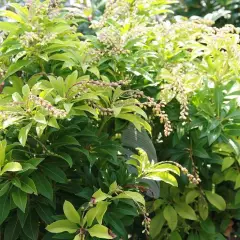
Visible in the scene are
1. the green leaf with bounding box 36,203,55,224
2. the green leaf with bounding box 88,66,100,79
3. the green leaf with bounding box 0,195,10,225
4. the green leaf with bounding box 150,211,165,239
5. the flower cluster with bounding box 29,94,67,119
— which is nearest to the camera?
the flower cluster with bounding box 29,94,67,119

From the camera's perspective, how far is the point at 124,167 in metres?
2.03

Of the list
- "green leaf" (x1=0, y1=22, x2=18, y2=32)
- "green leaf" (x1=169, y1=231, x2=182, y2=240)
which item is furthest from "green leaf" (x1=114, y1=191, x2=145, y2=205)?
"green leaf" (x1=0, y1=22, x2=18, y2=32)

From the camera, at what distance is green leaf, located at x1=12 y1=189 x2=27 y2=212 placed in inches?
67.7

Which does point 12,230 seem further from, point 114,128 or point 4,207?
point 114,128

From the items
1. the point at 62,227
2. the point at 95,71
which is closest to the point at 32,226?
the point at 62,227

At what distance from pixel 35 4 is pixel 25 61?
22cm

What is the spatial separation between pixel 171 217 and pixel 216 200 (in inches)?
8.9

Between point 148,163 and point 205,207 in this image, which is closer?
point 148,163

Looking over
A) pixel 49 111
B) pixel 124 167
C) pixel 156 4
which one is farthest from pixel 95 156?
pixel 156 4

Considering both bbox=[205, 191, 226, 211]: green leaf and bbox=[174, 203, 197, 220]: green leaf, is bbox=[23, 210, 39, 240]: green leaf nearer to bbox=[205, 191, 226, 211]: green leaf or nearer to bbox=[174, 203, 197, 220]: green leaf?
Result: bbox=[174, 203, 197, 220]: green leaf

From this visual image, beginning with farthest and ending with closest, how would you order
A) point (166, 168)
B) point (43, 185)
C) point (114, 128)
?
point (114, 128) < point (166, 168) < point (43, 185)

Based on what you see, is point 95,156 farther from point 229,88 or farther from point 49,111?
point 229,88

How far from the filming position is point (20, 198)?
68.6 inches

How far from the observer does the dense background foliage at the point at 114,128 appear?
178 cm
